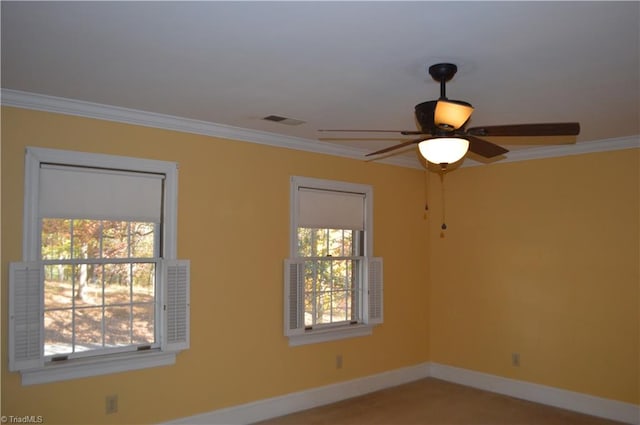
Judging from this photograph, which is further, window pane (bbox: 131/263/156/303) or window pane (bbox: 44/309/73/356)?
window pane (bbox: 131/263/156/303)

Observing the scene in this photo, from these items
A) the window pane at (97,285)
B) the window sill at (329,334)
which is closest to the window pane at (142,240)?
the window pane at (97,285)

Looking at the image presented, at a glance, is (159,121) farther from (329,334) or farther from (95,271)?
(329,334)

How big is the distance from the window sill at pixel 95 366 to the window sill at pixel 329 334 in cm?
126

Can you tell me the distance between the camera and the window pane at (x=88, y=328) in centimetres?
392

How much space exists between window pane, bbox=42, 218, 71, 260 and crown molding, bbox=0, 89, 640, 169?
0.79 m

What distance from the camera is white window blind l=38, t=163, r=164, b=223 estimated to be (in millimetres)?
3791

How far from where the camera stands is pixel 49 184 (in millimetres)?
3787

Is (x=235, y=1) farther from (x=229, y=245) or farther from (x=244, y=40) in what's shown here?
(x=229, y=245)

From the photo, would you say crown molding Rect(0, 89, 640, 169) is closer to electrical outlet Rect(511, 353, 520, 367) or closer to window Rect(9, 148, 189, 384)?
window Rect(9, 148, 189, 384)

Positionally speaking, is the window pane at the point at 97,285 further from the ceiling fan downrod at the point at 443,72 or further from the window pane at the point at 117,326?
the ceiling fan downrod at the point at 443,72

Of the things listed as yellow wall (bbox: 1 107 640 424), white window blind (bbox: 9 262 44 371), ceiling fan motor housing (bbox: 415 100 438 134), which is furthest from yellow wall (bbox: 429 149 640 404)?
white window blind (bbox: 9 262 44 371)

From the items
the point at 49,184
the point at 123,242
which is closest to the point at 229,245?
the point at 123,242

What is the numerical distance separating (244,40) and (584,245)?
408 cm

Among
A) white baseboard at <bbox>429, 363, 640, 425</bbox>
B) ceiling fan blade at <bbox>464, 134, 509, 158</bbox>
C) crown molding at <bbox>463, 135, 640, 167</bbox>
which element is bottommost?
white baseboard at <bbox>429, 363, 640, 425</bbox>
